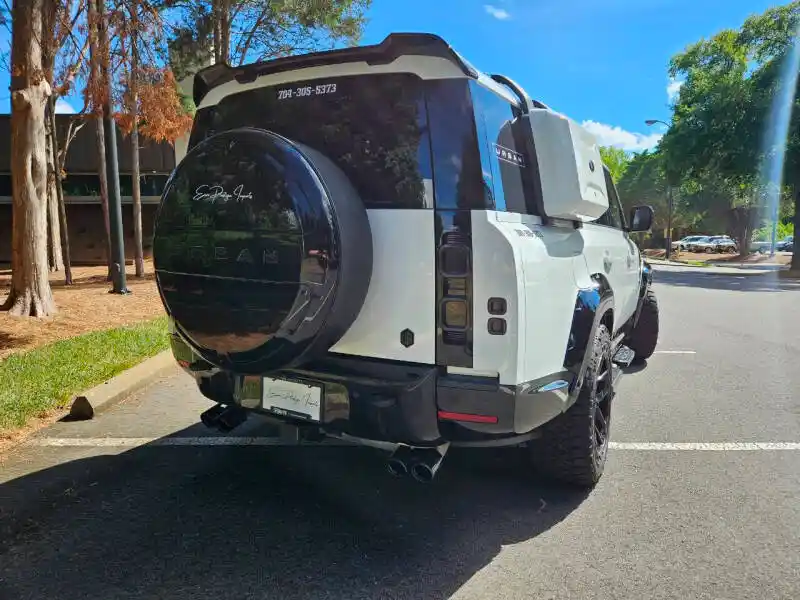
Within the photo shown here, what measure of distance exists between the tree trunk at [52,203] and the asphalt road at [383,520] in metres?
11.8

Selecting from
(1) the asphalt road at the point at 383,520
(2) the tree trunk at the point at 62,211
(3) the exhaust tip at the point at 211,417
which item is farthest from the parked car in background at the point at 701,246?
(3) the exhaust tip at the point at 211,417

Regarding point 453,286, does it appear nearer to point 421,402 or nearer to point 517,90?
point 421,402

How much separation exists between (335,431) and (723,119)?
2438 centimetres

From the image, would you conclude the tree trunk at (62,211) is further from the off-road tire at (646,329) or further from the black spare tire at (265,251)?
the black spare tire at (265,251)

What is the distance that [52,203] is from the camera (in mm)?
15766

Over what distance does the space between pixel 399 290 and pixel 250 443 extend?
2.04 meters

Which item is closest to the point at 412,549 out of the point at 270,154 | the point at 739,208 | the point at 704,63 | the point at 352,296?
the point at 352,296

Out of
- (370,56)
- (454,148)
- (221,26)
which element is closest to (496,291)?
(454,148)

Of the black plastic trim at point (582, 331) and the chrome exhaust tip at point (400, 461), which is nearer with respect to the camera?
the chrome exhaust tip at point (400, 461)

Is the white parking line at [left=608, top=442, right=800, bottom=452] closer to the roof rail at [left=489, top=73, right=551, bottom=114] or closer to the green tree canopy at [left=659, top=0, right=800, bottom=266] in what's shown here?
the roof rail at [left=489, top=73, right=551, bottom=114]

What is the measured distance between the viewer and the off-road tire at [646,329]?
6.73 metres

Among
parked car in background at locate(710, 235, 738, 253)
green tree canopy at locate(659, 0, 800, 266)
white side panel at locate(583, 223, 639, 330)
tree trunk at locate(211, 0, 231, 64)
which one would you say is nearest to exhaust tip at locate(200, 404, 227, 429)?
white side panel at locate(583, 223, 639, 330)

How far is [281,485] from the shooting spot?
136 inches

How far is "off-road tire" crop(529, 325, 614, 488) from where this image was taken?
127 inches
